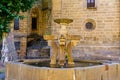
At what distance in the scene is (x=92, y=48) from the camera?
51.4 feet

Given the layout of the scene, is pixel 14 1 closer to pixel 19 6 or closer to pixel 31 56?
pixel 19 6

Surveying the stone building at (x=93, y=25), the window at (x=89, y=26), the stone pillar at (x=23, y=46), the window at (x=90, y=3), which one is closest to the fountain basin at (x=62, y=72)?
the stone building at (x=93, y=25)

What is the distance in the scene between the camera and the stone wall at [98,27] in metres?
15.6

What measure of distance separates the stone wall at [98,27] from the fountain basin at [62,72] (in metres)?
7.61

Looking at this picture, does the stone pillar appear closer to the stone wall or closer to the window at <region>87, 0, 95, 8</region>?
the stone wall

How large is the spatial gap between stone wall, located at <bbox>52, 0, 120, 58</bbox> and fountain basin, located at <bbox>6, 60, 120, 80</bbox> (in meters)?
7.61

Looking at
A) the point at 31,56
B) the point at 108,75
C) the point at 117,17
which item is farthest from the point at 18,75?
the point at 31,56

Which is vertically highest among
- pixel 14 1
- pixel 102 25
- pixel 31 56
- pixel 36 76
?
pixel 14 1

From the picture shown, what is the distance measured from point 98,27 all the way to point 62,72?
9465 mm

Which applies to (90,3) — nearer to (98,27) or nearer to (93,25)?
(93,25)

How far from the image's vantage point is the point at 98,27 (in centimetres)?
1580

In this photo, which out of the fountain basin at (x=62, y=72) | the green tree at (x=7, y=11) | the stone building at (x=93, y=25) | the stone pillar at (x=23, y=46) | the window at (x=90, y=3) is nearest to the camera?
the fountain basin at (x=62, y=72)

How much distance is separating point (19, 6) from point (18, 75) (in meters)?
2.76

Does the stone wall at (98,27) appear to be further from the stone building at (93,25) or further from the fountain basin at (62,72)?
the fountain basin at (62,72)
